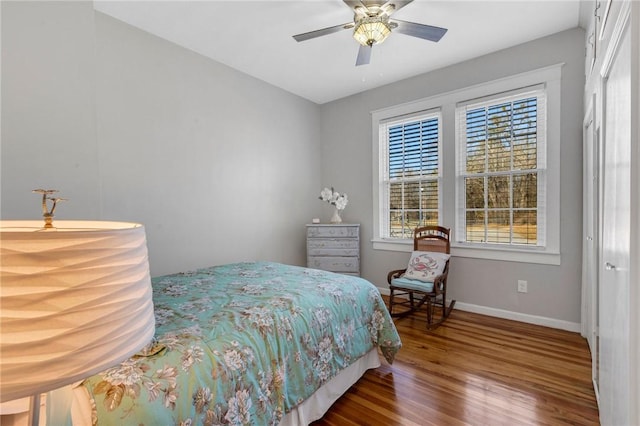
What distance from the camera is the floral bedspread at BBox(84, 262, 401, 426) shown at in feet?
3.52

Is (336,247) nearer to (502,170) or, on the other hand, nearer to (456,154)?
(456,154)

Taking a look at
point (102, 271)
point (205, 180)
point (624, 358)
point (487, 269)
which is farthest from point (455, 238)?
point (102, 271)

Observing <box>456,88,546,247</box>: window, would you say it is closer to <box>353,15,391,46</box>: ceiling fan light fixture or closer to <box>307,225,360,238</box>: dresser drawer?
<box>307,225,360,238</box>: dresser drawer

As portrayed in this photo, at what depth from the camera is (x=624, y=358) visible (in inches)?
42.8

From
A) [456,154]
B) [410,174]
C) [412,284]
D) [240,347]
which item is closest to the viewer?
[240,347]

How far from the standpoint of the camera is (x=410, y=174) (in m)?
4.07

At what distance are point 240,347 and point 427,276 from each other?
2432 millimetres

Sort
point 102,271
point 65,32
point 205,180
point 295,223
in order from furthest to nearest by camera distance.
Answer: point 295,223 → point 205,180 → point 65,32 → point 102,271

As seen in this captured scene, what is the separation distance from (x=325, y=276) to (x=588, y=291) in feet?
7.69

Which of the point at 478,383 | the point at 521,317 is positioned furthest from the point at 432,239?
the point at 478,383

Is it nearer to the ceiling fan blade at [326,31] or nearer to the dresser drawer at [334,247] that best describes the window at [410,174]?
the dresser drawer at [334,247]

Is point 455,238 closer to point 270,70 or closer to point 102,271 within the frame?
point 270,70

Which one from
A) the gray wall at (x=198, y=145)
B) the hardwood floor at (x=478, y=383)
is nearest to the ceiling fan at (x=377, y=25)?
the gray wall at (x=198, y=145)

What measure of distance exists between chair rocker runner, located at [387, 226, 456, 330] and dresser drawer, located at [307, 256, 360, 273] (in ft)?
2.16
